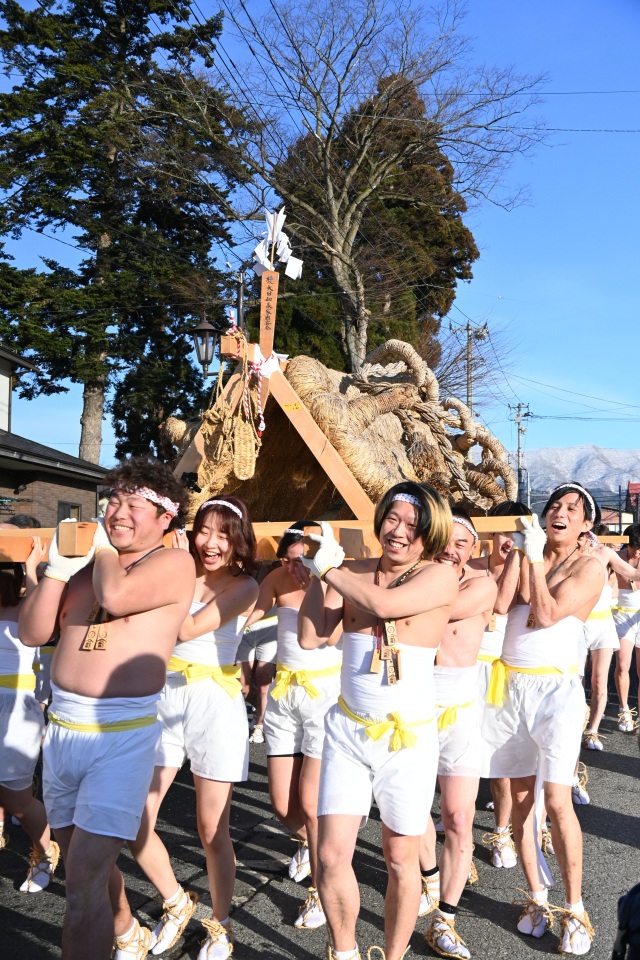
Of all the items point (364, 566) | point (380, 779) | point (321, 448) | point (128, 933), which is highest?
point (321, 448)

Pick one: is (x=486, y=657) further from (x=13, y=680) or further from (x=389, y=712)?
(x=13, y=680)

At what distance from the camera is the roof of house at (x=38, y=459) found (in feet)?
52.8

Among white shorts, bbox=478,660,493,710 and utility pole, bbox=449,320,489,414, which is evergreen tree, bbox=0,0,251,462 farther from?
white shorts, bbox=478,660,493,710

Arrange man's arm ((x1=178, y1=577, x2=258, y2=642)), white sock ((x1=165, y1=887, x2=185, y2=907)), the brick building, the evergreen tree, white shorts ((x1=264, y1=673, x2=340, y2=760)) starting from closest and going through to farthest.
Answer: white sock ((x1=165, y1=887, x2=185, y2=907))
man's arm ((x1=178, y1=577, x2=258, y2=642))
white shorts ((x1=264, y1=673, x2=340, y2=760))
the brick building
the evergreen tree

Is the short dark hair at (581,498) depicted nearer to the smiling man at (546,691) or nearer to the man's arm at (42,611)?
the smiling man at (546,691)

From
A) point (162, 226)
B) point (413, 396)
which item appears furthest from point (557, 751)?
point (162, 226)

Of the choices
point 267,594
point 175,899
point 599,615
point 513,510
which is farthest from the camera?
point 599,615

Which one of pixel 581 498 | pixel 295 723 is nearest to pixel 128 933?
pixel 295 723

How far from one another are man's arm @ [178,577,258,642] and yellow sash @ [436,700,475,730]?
107 centimetres

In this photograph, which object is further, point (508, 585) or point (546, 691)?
point (508, 585)

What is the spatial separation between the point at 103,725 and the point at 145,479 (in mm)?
911

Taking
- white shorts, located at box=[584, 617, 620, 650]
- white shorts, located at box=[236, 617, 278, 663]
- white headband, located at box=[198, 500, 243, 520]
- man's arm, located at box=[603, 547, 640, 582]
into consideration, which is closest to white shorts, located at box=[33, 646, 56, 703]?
white shorts, located at box=[236, 617, 278, 663]

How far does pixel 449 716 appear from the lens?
4.13 metres

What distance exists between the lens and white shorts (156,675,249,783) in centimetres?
372
